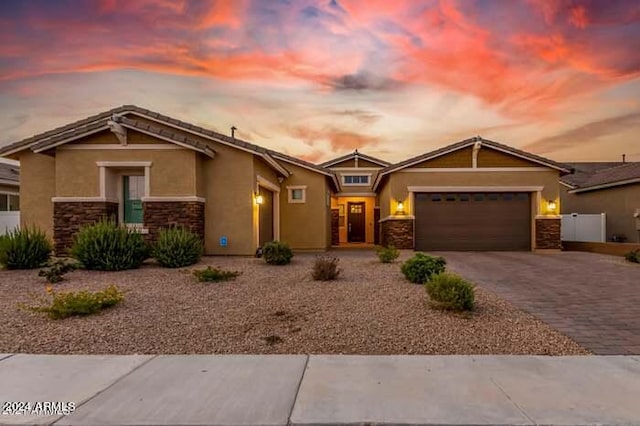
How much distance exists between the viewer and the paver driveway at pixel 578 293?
4770 mm

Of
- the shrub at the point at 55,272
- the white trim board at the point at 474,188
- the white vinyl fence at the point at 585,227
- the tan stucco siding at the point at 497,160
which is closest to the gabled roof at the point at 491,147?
the tan stucco siding at the point at 497,160

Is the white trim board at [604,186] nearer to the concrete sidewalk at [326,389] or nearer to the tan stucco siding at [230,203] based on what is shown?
the tan stucco siding at [230,203]

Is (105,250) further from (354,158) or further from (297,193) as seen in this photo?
(354,158)

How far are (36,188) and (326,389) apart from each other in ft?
48.0

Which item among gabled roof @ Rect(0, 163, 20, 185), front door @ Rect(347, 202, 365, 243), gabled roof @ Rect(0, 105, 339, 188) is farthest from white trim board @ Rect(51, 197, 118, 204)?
front door @ Rect(347, 202, 365, 243)

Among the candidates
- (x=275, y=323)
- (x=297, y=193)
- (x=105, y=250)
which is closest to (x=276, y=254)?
(x=105, y=250)

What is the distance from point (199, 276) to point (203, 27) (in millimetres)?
7787

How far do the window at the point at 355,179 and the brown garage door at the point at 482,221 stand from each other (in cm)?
846

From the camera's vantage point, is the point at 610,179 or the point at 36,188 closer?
the point at 36,188

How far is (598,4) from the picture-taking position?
36.8 feet

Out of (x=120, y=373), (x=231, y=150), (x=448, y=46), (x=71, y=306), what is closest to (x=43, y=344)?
(x=71, y=306)

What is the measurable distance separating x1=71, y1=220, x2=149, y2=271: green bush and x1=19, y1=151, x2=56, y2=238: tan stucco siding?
206 inches

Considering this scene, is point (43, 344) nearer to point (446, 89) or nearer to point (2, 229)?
point (446, 89)

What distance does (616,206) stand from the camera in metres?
17.7
